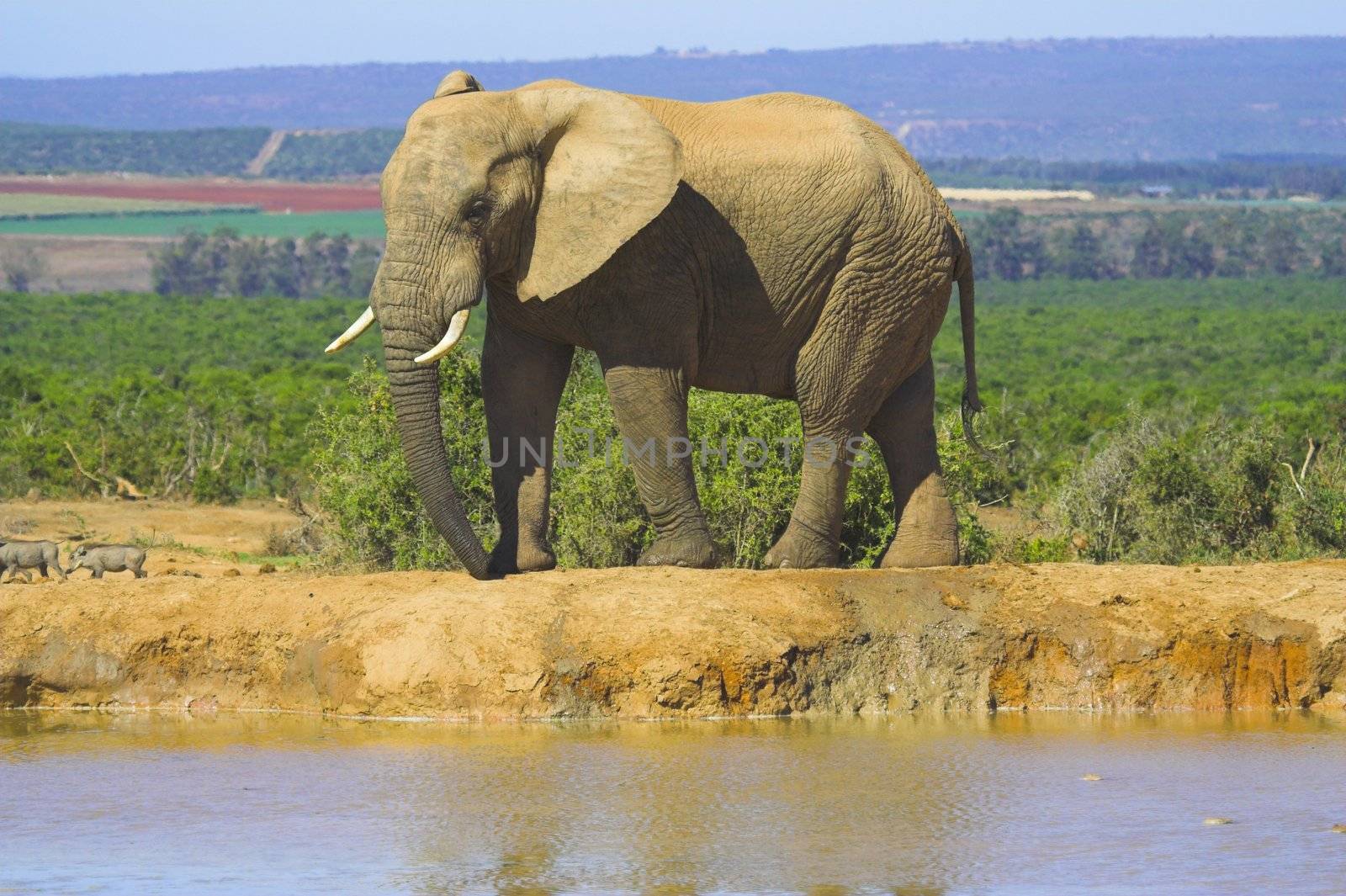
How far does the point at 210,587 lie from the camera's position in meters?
11.1

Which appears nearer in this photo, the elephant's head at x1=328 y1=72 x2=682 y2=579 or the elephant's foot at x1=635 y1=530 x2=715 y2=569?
the elephant's head at x1=328 y1=72 x2=682 y2=579

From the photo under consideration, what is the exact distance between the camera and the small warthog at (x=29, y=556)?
43.8ft

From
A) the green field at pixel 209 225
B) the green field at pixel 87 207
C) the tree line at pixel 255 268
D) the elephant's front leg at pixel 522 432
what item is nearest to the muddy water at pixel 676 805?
the elephant's front leg at pixel 522 432

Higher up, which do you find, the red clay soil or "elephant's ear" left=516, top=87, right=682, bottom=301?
the red clay soil

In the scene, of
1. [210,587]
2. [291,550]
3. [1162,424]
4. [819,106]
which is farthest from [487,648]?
[1162,424]

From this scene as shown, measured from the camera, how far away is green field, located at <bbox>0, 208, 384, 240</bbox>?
143 meters

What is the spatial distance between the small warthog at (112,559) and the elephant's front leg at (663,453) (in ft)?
13.2

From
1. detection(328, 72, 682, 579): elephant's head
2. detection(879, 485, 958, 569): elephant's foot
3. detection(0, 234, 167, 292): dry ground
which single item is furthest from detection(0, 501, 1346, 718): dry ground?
detection(0, 234, 167, 292): dry ground

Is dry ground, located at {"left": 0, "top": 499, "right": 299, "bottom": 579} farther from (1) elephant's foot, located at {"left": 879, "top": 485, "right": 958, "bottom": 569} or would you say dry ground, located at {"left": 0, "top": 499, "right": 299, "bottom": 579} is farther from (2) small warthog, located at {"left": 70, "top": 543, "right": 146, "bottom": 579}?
(1) elephant's foot, located at {"left": 879, "top": 485, "right": 958, "bottom": 569}

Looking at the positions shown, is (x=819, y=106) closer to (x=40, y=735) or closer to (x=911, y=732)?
(x=911, y=732)

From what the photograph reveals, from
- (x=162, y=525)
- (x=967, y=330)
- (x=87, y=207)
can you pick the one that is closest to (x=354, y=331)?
(x=967, y=330)

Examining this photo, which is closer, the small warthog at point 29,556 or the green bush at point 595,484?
the green bush at point 595,484

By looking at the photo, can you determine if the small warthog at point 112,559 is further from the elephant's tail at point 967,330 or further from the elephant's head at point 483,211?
the elephant's tail at point 967,330

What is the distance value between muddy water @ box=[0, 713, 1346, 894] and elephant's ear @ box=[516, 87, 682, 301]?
7.33 ft
